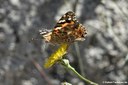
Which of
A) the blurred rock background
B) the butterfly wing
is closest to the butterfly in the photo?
the butterfly wing

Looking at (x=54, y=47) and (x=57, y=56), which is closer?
(x=57, y=56)

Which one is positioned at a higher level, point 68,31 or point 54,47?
point 54,47

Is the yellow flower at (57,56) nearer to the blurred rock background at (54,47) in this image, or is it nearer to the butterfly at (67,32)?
the butterfly at (67,32)

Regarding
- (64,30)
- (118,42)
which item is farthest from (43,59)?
(64,30)

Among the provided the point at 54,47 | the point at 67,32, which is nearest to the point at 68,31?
the point at 67,32

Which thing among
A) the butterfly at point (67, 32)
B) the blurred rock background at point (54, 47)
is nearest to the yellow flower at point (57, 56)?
the butterfly at point (67, 32)

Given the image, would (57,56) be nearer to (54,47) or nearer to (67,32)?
(67,32)

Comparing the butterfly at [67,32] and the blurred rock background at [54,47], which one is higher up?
the blurred rock background at [54,47]
